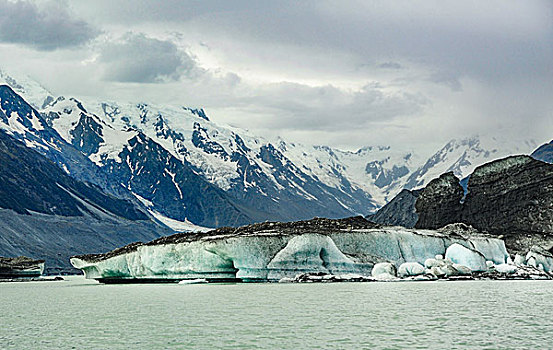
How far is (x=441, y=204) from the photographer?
414 feet

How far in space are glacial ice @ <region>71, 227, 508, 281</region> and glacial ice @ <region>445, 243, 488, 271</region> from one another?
9cm

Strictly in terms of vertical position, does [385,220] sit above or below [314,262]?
above

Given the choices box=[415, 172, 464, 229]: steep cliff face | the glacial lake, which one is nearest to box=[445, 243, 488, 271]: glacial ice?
the glacial lake

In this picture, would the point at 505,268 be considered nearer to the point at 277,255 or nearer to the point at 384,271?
the point at 384,271

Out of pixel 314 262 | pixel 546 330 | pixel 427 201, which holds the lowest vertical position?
pixel 546 330

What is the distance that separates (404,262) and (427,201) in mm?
58072

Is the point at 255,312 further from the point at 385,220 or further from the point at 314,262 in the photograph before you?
the point at 385,220

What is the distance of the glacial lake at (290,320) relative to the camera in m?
29.9

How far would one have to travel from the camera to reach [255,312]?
40906 millimetres

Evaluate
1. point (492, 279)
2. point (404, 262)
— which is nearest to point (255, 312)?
point (404, 262)

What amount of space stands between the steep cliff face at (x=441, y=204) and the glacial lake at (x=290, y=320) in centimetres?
6880

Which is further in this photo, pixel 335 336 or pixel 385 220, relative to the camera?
pixel 385 220

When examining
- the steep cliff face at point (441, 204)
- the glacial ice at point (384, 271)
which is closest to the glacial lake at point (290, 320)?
the glacial ice at point (384, 271)

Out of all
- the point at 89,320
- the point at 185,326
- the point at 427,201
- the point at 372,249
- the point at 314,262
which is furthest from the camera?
the point at 427,201
